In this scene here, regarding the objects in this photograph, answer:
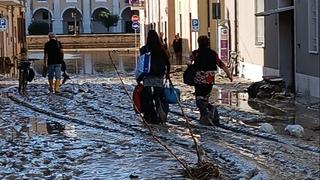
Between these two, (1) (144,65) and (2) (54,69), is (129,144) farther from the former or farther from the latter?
(2) (54,69)

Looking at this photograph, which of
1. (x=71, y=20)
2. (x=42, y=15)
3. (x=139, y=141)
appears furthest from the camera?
(x=71, y=20)

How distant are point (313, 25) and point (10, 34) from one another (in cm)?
3177

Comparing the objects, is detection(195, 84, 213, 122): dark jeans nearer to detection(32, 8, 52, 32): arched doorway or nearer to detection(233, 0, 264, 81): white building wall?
detection(233, 0, 264, 81): white building wall

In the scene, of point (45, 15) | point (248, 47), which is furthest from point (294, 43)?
point (45, 15)

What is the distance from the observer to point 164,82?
14930 millimetres

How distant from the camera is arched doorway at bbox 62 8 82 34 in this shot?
93.6 meters

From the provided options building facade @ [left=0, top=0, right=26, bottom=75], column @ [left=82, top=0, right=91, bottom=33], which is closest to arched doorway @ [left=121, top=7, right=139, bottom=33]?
column @ [left=82, top=0, right=91, bottom=33]

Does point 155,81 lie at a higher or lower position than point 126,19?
lower

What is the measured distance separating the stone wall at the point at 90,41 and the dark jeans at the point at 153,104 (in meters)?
60.2

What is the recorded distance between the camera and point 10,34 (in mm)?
48281

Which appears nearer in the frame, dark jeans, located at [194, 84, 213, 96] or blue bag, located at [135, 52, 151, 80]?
dark jeans, located at [194, 84, 213, 96]

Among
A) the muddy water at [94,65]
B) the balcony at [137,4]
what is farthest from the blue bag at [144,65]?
the balcony at [137,4]

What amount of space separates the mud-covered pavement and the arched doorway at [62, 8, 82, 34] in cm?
7457

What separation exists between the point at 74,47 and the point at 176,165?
217ft
